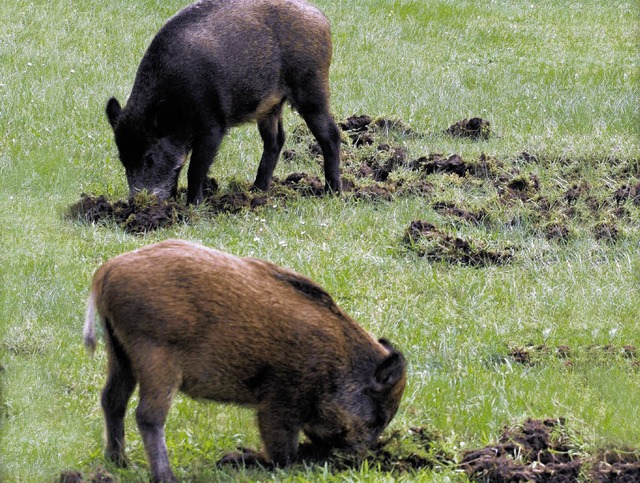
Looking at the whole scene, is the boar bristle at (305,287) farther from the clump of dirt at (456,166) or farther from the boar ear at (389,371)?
the clump of dirt at (456,166)

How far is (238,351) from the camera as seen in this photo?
484 centimetres

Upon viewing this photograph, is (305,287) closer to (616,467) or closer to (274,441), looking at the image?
(274,441)

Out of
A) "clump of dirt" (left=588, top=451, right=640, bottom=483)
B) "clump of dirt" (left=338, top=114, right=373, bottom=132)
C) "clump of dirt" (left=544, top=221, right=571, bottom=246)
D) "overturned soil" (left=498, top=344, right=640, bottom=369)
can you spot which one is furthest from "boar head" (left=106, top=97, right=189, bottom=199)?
"clump of dirt" (left=588, top=451, right=640, bottom=483)

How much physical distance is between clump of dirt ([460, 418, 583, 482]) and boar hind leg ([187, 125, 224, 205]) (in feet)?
15.4

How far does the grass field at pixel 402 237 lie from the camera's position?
18.1 feet

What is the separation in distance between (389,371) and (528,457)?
826 mm

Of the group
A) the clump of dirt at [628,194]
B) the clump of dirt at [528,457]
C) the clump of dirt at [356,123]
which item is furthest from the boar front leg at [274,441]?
the clump of dirt at [356,123]

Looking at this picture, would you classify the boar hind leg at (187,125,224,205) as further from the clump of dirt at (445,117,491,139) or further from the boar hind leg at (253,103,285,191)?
the clump of dirt at (445,117,491,139)

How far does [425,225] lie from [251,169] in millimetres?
2509

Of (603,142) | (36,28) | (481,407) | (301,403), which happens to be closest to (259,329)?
(301,403)

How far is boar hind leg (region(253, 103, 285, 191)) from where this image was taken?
987 centimetres

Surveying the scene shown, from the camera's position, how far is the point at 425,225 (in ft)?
28.3

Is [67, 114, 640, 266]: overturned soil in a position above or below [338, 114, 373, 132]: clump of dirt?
above

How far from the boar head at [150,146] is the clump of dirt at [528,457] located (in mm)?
4930
